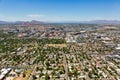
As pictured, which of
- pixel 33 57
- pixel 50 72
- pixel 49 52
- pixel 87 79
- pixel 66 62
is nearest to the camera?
pixel 87 79

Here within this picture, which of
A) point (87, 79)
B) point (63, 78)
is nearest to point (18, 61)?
point (63, 78)

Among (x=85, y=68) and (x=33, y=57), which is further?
(x=33, y=57)

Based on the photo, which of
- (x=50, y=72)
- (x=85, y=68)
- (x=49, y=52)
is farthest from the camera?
(x=49, y=52)

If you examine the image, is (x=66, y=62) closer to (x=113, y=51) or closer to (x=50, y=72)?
(x=50, y=72)

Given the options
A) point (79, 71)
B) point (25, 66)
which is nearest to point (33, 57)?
point (25, 66)

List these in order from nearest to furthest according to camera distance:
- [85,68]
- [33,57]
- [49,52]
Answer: [85,68] < [33,57] < [49,52]

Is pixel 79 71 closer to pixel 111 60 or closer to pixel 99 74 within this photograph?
pixel 99 74

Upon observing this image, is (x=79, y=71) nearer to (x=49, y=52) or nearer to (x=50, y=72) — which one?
(x=50, y=72)

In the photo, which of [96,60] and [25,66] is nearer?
[25,66]

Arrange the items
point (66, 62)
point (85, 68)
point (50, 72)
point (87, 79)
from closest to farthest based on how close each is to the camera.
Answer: point (87, 79) < point (50, 72) < point (85, 68) < point (66, 62)
